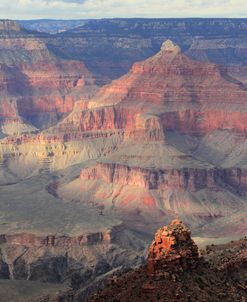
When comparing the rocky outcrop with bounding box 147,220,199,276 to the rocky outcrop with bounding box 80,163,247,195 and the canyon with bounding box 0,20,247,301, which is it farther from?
the rocky outcrop with bounding box 80,163,247,195

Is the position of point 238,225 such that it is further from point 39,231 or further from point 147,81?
point 147,81

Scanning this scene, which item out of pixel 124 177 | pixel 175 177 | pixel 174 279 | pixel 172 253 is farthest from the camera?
pixel 124 177

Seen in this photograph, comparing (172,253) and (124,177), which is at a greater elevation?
(172,253)

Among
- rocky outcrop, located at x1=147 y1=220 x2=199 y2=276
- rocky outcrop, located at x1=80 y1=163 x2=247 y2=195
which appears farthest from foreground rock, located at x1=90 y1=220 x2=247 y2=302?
rocky outcrop, located at x1=80 y1=163 x2=247 y2=195

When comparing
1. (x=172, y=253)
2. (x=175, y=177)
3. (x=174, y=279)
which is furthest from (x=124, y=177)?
(x=174, y=279)

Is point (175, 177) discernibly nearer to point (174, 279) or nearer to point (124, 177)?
point (124, 177)

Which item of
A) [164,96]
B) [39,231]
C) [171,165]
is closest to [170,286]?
[39,231]

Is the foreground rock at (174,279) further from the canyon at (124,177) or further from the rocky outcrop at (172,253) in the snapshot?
the canyon at (124,177)
